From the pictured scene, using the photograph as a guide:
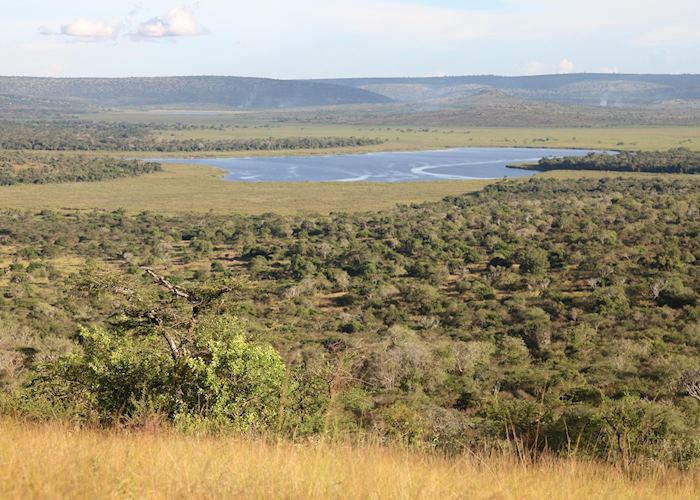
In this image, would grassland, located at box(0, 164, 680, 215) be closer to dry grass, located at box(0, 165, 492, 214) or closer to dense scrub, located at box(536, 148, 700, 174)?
dry grass, located at box(0, 165, 492, 214)

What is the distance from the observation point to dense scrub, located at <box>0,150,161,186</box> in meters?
110

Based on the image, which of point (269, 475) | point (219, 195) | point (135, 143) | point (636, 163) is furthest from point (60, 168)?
point (269, 475)

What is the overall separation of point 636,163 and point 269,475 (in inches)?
4895

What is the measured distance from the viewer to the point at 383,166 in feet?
443

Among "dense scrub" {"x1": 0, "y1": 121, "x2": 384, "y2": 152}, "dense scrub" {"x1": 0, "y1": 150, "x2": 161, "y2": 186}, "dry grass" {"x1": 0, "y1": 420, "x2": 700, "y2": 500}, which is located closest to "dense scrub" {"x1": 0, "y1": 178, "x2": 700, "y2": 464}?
"dry grass" {"x1": 0, "y1": 420, "x2": 700, "y2": 500}

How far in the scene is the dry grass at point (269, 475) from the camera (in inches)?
163

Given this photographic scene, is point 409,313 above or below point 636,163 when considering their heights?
below

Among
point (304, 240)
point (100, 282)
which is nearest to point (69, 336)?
Result: point (100, 282)

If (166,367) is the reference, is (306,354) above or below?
below

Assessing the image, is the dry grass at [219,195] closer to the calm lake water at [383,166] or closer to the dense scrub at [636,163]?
the calm lake water at [383,166]

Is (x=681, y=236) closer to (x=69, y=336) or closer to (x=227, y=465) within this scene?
(x=69, y=336)

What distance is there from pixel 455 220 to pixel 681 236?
21939 millimetres

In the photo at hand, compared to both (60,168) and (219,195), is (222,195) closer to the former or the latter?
(219,195)

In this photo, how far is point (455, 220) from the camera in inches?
2685
